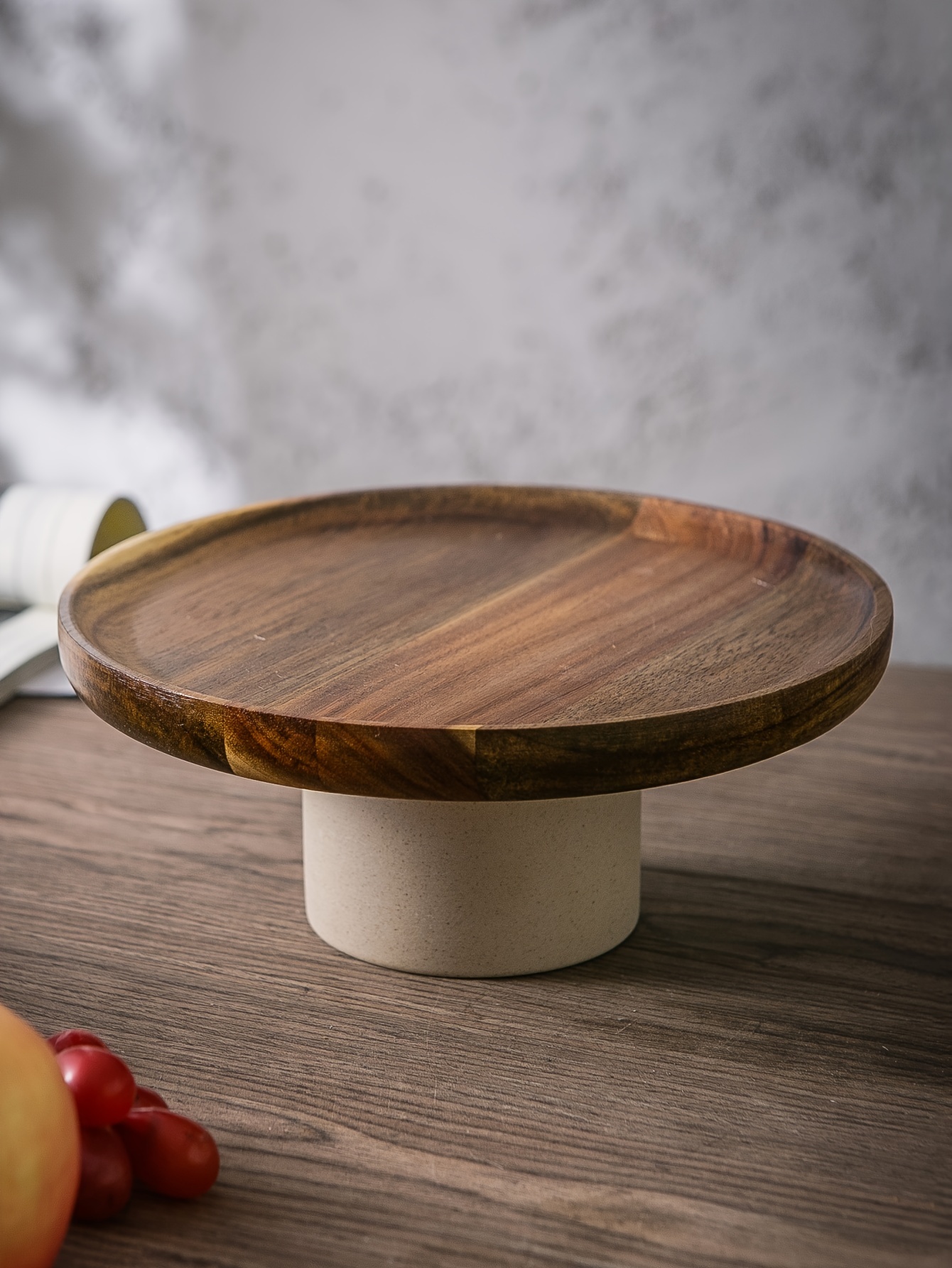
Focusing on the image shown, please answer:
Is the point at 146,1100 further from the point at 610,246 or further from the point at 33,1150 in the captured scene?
the point at 610,246

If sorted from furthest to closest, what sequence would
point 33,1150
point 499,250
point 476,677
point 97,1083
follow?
point 499,250 → point 476,677 → point 97,1083 → point 33,1150

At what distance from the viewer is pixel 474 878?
1.29 m

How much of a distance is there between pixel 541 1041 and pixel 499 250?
1625 millimetres

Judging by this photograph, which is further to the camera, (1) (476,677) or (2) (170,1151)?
(1) (476,677)

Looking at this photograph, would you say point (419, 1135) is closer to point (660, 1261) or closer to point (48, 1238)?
point (660, 1261)

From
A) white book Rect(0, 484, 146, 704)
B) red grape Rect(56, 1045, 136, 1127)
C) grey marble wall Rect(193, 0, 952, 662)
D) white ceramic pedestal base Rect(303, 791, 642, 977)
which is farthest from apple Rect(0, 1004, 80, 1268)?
grey marble wall Rect(193, 0, 952, 662)

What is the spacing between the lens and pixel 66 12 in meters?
2.49

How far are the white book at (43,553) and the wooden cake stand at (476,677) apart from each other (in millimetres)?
720

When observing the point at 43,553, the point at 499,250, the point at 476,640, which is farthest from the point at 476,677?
the point at 499,250

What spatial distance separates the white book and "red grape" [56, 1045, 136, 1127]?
1273 millimetres

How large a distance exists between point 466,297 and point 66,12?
951 mm

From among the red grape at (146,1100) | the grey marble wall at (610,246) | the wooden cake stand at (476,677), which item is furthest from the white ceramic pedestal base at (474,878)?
the grey marble wall at (610,246)

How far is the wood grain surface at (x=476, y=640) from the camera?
3.36 ft

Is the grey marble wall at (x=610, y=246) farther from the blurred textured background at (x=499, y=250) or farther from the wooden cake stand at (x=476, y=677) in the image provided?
the wooden cake stand at (x=476, y=677)
